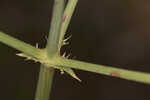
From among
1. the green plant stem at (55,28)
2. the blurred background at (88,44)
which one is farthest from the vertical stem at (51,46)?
the blurred background at (88,44)

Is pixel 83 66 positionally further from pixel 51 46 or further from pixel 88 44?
pixel 88 44

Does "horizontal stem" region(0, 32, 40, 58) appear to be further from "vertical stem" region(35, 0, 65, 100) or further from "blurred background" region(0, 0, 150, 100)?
"blurred background" region(0, 0, 150, 100)

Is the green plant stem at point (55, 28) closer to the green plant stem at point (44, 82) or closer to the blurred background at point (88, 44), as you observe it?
the green plant stem at point (44, 82)

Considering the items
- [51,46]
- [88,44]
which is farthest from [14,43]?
[88,44]

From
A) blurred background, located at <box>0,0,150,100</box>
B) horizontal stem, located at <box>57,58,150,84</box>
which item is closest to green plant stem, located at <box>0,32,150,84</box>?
horizontal stem, located at <box>57,58,150,84</box>

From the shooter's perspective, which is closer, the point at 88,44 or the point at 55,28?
the point at 55,28

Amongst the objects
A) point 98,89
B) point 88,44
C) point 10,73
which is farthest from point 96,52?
point 10,73
